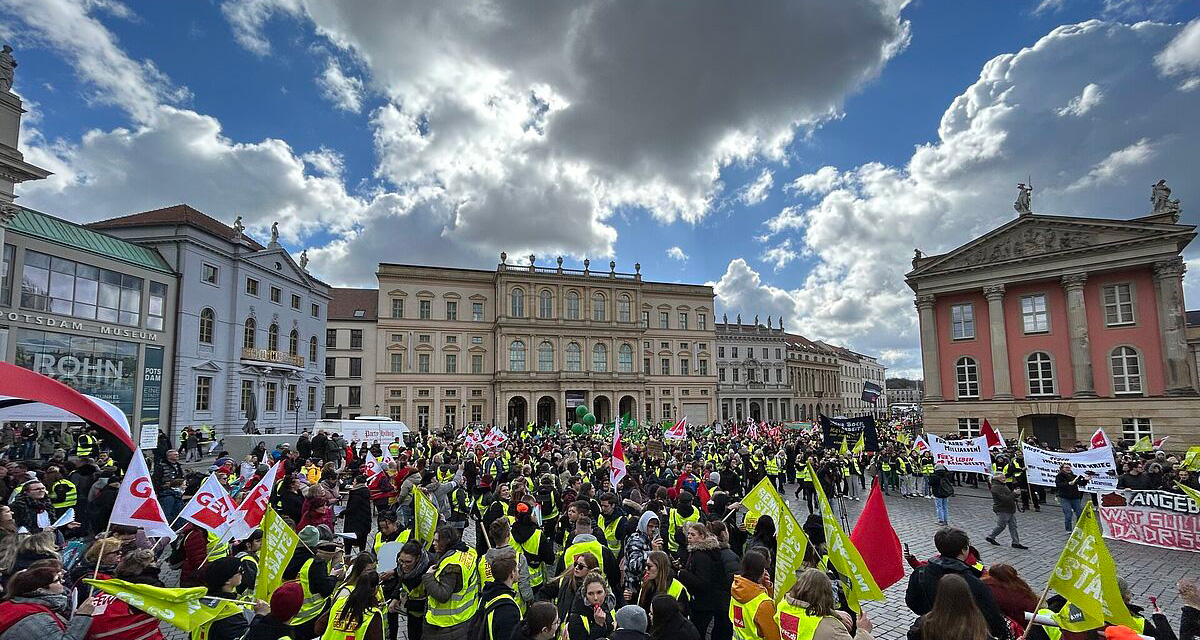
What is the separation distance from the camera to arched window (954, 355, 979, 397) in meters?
32.5

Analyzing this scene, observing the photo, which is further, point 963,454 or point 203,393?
point 203,393

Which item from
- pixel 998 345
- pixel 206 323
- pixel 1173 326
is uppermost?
pixel 206 323

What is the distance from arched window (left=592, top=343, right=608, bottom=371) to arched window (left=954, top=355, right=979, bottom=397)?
102ft

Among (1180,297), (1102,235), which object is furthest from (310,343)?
(1180,297)

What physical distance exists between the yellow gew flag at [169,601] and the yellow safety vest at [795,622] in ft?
13.9

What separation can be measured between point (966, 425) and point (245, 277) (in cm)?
4232

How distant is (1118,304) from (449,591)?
37.0 metres

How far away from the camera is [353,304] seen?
177ft

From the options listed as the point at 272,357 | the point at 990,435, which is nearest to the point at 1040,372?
the point at 990,435

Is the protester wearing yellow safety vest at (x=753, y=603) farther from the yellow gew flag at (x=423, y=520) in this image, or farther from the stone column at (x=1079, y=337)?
the stone column at (x=1079, y=337)

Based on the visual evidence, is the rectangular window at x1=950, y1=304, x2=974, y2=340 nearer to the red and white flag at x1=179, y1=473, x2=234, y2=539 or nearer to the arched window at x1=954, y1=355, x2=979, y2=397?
the arched window at x1=954, y1=355, x2=979, y2=397

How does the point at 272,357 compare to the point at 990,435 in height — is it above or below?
above

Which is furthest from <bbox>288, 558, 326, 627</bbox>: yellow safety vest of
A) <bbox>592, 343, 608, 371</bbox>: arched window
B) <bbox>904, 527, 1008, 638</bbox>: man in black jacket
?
<bbox>592, 343, 608, 371</bbox>: arched window

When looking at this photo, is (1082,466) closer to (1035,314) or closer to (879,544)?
(879,544)
